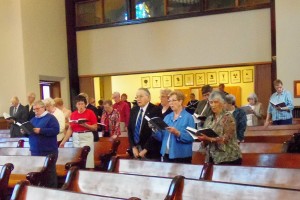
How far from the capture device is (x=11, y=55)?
10555mm

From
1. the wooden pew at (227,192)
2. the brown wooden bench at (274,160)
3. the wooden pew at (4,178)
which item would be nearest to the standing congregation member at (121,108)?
the brown wooden bench at (274,160)

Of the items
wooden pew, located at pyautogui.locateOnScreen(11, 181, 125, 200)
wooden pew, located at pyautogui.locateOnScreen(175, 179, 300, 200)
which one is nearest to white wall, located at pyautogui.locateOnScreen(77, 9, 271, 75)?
wooden pew, located at pyautogui.locateOnScreen(175, 179, 300, 200)

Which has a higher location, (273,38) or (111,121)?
(273,38)

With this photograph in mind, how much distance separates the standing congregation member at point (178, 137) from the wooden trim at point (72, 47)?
26.6 ft

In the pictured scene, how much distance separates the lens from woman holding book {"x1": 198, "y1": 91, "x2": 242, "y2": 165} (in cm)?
357

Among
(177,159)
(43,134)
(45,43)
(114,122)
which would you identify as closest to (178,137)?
(177,159)

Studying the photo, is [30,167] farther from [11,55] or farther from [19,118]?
[11,55]

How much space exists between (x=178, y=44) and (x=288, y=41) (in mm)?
2835

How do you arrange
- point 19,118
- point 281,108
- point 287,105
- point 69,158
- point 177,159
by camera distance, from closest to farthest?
point 177,159, point 69,158, point 281,108, point 287,105, point 19,118

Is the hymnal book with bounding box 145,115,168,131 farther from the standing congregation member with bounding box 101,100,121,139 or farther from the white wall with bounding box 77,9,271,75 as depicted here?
the white wall with bounding box 77,9,271,75

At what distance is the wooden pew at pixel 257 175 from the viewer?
292cm

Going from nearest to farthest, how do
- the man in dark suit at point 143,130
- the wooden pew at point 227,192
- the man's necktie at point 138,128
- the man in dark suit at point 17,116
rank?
the wooden pew at point 227,192
the man in dark suit at point 143,130
the man's necktie at point 138,128
the man in dark suit at point 17,116

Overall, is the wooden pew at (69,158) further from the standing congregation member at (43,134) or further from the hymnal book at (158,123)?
the hymnal book at (158,123)

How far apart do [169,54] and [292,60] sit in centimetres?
319
